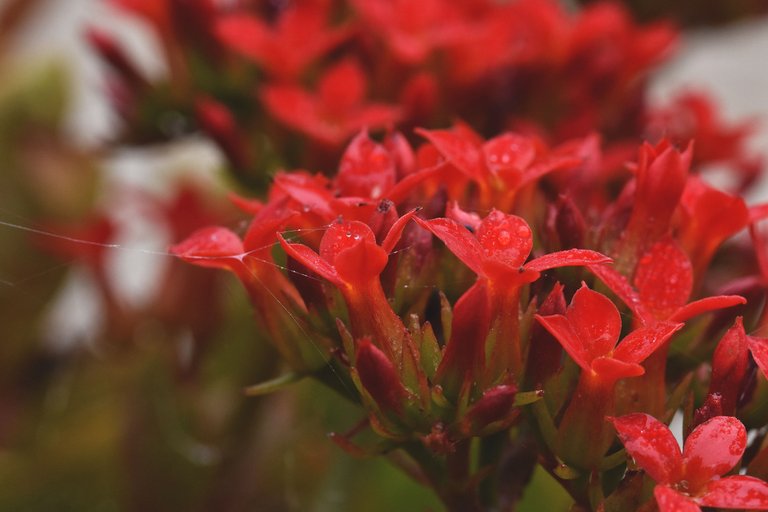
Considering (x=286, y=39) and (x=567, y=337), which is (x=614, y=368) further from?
(x=286, y=39)

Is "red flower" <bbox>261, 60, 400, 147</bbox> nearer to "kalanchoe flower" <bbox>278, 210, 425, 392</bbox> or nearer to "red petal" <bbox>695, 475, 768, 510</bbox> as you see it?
"kalanchoe flower" <bbox>278, 210, 425, 392</bbox>

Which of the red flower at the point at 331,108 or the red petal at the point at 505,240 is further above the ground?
the red petal at the point at 505,240

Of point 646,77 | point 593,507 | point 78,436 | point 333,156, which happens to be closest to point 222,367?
point 78,436

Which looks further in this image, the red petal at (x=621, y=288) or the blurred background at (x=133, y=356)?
the blurred background at (x=133, y=356)

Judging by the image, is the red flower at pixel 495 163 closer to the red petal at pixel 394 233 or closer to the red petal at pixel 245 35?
the red petal at pixel 394 233

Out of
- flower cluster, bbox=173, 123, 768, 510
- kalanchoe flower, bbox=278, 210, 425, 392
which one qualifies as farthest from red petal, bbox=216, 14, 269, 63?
kalanchoe flower, bbox=278, 210, 425, 392

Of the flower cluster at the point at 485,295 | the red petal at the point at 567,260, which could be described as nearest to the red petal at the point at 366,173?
the flower cluster at the point at 485,295
